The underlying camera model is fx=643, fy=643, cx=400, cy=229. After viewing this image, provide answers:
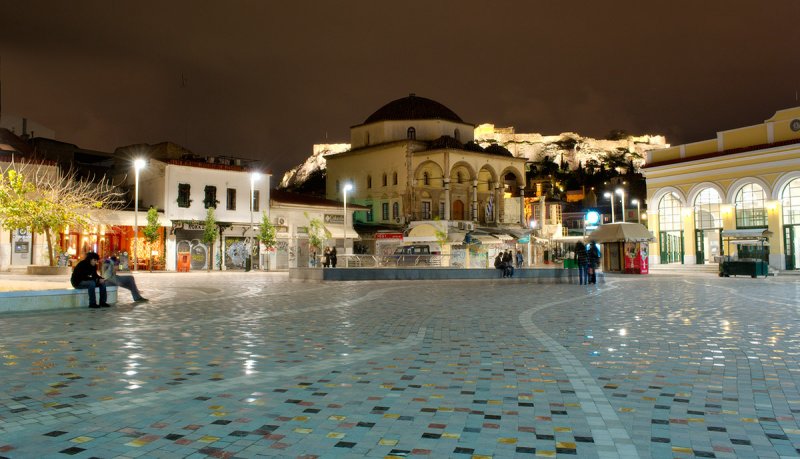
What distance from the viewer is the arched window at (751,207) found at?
38.3 m

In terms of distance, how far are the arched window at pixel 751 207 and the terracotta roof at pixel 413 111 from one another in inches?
1157

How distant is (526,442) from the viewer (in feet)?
13.5

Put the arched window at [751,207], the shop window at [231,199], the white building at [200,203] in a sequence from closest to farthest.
Answer: the arched window at [751,207] → the white building at [200,203] → the shop window at [231,199]

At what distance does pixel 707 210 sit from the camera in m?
41.4

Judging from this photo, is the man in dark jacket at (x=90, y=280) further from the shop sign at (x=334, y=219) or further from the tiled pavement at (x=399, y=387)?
the shop sign at (x=334, y=219)

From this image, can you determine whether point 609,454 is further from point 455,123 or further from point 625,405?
point 455,123

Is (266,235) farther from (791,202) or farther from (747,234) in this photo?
(791,202)

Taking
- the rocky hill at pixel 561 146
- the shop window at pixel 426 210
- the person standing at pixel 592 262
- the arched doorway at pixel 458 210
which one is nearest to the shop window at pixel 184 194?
the shop window at pixel 426 210

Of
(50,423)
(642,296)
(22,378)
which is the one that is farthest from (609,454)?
(642,296)

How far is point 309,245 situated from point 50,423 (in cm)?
4295

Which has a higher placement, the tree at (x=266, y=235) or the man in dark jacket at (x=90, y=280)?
the tree at (x=266, y=235)

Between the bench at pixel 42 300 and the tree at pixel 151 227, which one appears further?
the tree at pixel 151 227

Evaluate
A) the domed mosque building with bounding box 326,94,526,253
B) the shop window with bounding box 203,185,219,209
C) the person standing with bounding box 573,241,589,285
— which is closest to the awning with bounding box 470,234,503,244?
the domed mosque building with bounding box 326,94,526,253

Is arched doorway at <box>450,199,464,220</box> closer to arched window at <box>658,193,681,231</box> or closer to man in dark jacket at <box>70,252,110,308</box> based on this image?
arched window at <box>658,193,681,231</box>
